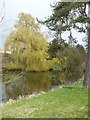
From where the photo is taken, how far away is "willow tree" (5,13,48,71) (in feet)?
→ 70.6

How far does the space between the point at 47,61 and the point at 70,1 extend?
58.0ft

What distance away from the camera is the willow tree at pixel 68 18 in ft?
39.9

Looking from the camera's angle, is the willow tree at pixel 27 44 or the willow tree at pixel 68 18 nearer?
the willow tree at pixel 68 18

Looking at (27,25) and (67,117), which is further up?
(27,25)

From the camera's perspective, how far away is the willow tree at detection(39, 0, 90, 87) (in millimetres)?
12163

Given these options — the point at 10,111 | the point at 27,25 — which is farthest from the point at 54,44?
the point at 27,25

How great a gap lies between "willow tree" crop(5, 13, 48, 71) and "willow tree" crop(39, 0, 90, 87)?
6.29 meters

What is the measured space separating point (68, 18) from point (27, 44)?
12518mm

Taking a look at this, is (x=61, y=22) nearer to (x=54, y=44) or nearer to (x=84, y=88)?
(x=54, y=44)

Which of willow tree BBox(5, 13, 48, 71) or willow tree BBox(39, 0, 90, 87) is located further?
willow tree BBox(5, 13, 48, 71)

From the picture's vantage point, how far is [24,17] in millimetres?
22203

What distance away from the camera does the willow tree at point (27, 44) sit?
21.5 metres

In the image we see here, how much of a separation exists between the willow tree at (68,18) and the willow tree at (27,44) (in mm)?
6292

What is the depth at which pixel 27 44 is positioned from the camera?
2550cm
